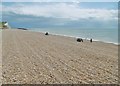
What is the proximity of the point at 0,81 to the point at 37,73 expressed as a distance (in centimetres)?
260

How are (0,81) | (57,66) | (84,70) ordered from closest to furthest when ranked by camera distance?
(0,81), (84,70), (57,66)

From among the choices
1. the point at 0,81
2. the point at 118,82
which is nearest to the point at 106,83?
the point at 118,82

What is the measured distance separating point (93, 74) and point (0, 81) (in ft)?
17.7

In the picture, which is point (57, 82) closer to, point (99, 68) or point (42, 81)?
point (42, 81)

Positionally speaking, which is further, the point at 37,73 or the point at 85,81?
the point at 37,73

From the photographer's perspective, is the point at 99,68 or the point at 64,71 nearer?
the point at 64,71

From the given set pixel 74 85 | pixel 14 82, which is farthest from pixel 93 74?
pixel 14 82

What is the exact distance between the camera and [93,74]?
15062 millimetres

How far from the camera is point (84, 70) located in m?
16.2

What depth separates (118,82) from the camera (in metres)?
13.3

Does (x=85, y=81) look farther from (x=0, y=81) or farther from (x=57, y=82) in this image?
(x=0, y=81)

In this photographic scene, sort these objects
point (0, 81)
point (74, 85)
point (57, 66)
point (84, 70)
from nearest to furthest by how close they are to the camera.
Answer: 1. point (74, 85)
2. point (0, 81)
3. point (84, 70)
4. point (57, 66)

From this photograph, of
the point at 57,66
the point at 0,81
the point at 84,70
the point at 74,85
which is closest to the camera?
the point at 74,85

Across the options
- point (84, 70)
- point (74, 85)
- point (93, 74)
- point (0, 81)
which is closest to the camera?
point (74, 85)
